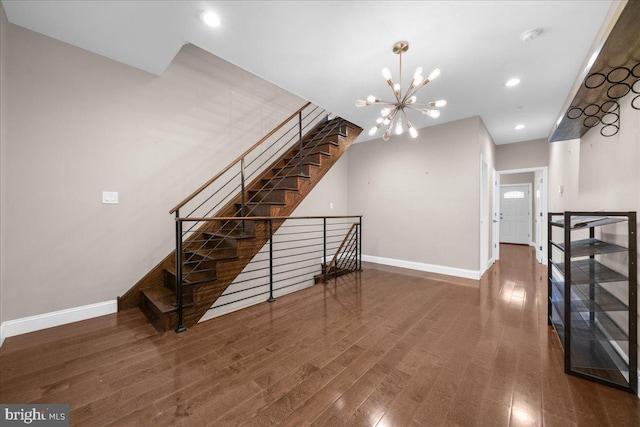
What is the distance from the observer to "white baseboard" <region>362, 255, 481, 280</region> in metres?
4.09

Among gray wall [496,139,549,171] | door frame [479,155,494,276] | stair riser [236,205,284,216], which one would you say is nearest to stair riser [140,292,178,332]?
stair riser [236,205,284,216]

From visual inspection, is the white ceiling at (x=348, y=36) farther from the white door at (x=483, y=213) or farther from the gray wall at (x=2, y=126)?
the white door at (x=483, y=213)

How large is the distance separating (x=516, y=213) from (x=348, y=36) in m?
8.66

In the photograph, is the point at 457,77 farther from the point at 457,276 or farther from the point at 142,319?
the point at 142,319

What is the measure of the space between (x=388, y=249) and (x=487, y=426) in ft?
12.7

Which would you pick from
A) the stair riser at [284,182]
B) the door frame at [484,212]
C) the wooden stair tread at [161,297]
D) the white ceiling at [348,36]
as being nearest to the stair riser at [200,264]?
the wooden stair tread at [161,297]

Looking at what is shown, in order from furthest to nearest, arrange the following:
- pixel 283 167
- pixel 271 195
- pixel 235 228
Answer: pixel 283 167 < pixel 271 195 < pixel 235 228

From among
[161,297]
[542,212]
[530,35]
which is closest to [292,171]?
[161,297]

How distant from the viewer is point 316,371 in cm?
174

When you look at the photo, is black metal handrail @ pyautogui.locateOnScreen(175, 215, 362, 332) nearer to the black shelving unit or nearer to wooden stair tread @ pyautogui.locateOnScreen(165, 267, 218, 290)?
wooden stair tread @ pyautogui.locateOnScreen(165, 267, 218, 290)

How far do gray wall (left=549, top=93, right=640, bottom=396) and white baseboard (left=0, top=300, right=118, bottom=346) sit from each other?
15.1 ft

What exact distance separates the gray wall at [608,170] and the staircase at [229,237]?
2946 mm

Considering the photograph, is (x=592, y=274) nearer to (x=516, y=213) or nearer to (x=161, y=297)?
(x=161, y=297)

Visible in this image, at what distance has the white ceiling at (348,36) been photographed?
191 centimetres
